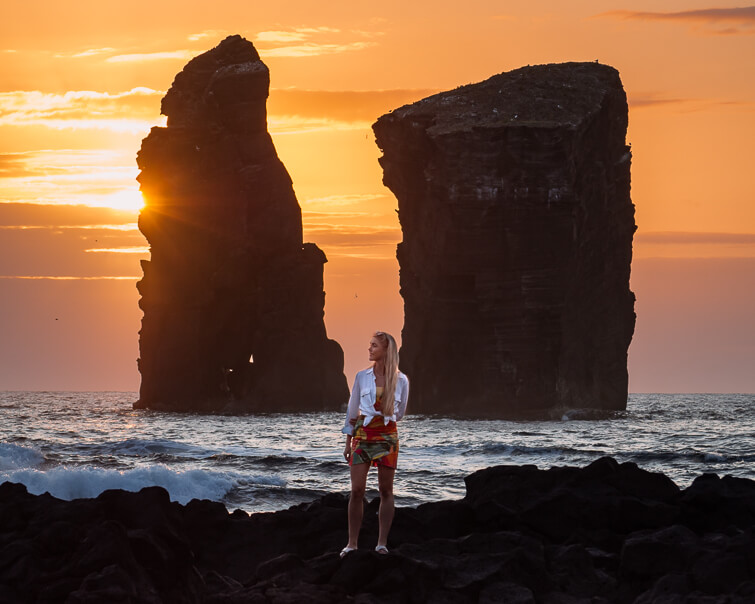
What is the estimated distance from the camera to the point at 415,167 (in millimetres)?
73625

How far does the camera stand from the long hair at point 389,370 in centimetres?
1133

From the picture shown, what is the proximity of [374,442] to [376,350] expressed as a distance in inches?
38.5

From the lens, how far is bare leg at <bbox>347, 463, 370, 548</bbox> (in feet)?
37.7

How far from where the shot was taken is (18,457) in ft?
99.7

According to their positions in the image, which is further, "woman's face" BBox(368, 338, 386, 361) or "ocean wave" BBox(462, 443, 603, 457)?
"ocean wave" BBox(462, 443, 603, 457)

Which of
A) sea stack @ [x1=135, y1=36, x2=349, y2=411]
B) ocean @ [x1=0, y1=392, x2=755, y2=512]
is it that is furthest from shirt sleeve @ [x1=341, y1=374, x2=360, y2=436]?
sea stack @ [x1=135, y1=36, x2=349, y2=411]

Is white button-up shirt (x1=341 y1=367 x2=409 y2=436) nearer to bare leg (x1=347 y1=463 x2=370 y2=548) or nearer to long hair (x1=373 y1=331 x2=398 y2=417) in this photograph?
long hair (x1=373 y1=331 x2=398 y2=417)

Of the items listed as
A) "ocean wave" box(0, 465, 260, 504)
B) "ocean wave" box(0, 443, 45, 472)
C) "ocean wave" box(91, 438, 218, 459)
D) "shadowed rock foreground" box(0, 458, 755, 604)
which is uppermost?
"shadowed rock foreground" box(0, 458, 755, 604)

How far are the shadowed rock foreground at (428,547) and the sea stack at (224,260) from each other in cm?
7614

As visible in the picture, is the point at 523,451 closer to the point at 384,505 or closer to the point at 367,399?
the point at 384,505

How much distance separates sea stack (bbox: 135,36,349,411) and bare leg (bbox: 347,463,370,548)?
79.1 meters

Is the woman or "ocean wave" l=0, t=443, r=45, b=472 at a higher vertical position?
the woman

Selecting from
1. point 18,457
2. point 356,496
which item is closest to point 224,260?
point 18,457

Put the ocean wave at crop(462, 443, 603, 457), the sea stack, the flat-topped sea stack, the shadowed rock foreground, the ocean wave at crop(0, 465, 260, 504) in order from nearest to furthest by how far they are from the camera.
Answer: the shadowed rock foreground, the ocean wave at crop(0, 465, 260, 504), the ocean wave at crop(462, 443, 603, 457), the flat-topped sea stack, the sea stack
